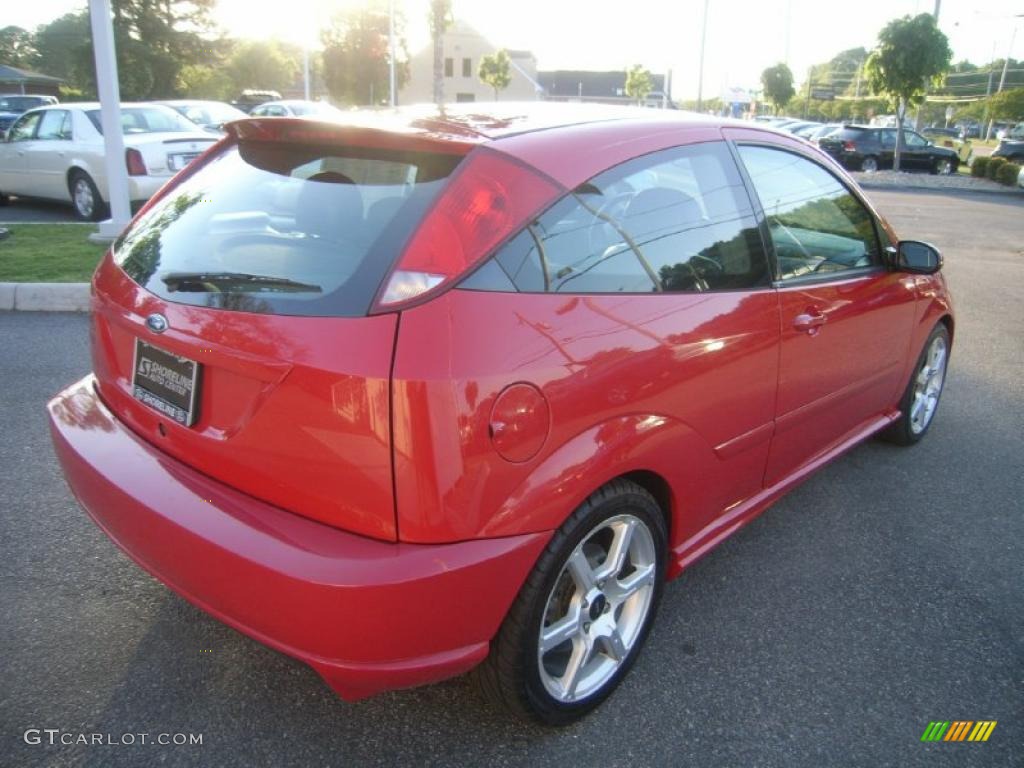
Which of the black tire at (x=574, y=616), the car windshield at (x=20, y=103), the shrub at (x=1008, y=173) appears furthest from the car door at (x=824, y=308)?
the car windshield at (x=20, y=103)

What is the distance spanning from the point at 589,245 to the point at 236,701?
1642 millimetres

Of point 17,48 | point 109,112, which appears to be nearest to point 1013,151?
point 109,112

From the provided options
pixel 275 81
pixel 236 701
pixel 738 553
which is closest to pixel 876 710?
pixel 738 553

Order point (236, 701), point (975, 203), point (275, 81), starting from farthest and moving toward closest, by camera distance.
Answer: point (275, 81), point (975, 203), point (236, 701)

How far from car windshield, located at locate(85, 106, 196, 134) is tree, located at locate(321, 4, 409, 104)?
170ft

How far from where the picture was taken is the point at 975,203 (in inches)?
746

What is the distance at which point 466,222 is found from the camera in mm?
1917

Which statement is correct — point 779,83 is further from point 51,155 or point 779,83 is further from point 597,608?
point 597,608

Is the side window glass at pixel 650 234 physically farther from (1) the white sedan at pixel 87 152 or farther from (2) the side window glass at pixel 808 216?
(1) the white sedan at pixel 87 152

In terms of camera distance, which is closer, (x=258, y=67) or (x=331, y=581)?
(x=331, y=581)

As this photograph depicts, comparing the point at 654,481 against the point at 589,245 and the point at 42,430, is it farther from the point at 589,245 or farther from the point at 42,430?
the point at 42,430

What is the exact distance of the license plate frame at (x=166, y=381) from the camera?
2.09 meters

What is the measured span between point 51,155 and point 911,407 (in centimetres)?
1090

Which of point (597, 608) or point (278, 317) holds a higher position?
point (278, 317)
